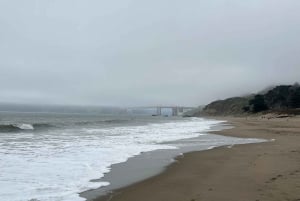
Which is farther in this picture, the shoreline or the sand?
the shoreline

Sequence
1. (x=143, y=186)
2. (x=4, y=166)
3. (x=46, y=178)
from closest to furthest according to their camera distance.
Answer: (x=143, y=186)
(x=46, y=178)
(x=4, y=166)

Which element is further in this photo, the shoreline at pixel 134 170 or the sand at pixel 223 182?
the shoreline at pixel 134 170

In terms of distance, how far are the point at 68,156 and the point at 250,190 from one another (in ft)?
27.9

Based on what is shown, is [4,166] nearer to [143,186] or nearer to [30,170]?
[30,170]

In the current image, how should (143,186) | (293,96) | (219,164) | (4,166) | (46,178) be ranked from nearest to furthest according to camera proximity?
(143,186), (46,178), (4,166), (219,164), (293,96)

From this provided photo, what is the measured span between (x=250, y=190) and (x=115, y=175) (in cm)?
406

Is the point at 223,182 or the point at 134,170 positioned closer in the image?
the point at 223,182

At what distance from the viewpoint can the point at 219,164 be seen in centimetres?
1334

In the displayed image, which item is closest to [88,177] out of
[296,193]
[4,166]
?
[4,166]

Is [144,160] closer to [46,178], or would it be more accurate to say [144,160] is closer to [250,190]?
[46,178]

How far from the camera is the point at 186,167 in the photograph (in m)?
12.8

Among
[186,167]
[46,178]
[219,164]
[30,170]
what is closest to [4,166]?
[30,170]

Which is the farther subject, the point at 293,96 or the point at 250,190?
the point at 293,96

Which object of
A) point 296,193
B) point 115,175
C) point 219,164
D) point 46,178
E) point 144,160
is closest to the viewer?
point 296,193
